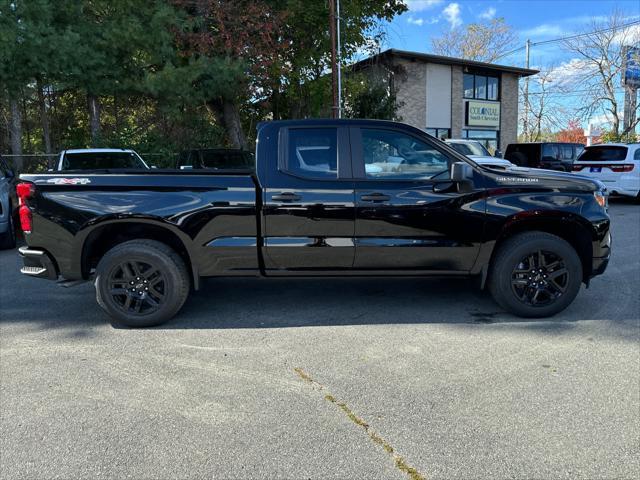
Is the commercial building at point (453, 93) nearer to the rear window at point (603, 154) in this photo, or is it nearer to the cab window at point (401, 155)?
the rear window at point (603, 154)

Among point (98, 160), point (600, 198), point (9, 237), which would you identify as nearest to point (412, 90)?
point (98, 160)

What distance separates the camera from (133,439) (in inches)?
115

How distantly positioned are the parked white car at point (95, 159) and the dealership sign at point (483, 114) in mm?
20767

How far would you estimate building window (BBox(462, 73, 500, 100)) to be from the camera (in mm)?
27312

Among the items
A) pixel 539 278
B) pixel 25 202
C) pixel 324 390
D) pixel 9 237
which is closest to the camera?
pixel 324 390

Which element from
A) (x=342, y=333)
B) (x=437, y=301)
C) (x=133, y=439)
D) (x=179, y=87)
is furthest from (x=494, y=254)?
(x=179, y=87)

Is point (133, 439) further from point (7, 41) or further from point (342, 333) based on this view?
point (7, 41)

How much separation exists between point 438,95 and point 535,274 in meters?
22.9

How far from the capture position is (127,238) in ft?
16.3

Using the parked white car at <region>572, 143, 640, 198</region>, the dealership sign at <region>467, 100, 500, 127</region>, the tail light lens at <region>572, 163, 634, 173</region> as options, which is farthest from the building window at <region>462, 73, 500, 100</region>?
the tail light lens at <region>572, 163, 634, 173</region>

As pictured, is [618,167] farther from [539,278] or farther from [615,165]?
[539,278]

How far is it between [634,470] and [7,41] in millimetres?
12290

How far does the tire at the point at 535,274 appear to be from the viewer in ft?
15.8

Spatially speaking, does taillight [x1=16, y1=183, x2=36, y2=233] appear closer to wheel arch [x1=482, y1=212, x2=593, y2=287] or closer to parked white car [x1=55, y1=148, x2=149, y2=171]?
wheel arch [x1=482, y1=212, x2=593, y2=287]
